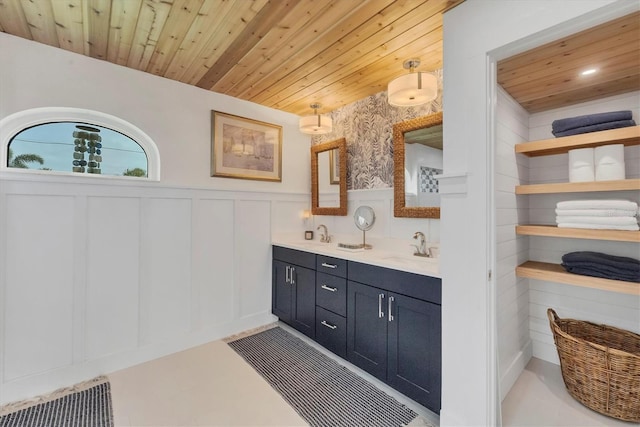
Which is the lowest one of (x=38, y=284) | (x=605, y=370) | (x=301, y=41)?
(x=605, y=370)

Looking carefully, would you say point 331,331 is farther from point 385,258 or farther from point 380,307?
point 385,258

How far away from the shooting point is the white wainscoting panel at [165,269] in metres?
2.34

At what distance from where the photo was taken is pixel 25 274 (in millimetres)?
1887

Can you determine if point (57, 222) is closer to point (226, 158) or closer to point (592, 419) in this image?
point (226, 158)

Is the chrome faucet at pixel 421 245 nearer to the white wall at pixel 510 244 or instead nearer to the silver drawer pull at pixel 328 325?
the white wall at pixel 510 244

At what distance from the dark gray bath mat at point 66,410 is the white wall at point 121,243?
0.33 feet

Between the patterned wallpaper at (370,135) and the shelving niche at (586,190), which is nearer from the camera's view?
the shelving niche at (586,190)

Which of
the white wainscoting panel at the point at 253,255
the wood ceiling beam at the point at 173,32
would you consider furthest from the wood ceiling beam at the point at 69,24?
the white wainscoting panel at the point at 253,255

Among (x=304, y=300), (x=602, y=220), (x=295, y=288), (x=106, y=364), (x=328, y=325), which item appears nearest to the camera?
(x=602, y=220)

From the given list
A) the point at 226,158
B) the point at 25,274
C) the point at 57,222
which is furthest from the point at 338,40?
the point at 25,274

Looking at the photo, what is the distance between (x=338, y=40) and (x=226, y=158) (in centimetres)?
153

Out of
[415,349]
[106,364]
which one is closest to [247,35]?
[415,349]

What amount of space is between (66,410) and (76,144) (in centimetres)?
184

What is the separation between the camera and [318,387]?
198 centimetres
